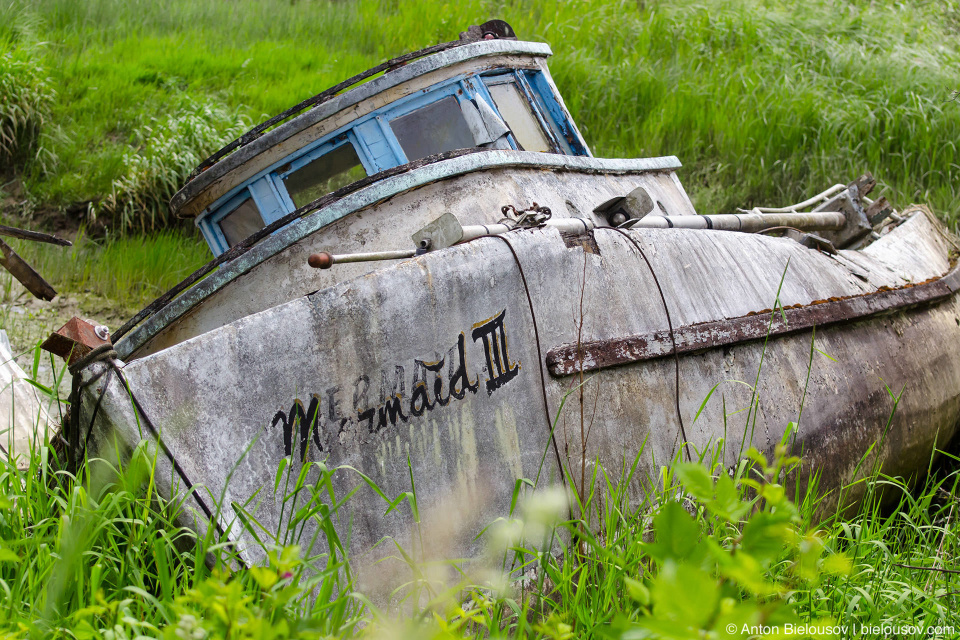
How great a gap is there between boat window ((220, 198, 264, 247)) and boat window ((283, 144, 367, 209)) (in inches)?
10.6

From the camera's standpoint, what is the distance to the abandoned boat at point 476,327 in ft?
7.44

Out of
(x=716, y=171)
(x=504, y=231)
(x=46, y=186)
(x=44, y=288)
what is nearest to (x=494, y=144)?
(x=504, y=231)

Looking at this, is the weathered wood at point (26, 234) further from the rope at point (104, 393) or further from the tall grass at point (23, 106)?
the tall grass at point (23, 106)

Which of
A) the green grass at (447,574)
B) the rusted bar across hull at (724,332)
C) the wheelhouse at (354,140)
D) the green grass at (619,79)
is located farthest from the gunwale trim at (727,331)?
the green grass at (619,79)

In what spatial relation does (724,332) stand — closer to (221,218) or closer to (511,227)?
(511,227)

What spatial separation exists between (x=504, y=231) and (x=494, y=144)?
1152mm

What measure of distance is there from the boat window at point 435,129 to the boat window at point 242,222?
94 centimetres

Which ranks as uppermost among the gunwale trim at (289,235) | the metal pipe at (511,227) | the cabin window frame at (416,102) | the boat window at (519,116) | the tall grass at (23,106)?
the tall grass at (23,106)

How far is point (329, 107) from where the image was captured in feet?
12.4

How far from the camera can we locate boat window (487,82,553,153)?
4.32 m

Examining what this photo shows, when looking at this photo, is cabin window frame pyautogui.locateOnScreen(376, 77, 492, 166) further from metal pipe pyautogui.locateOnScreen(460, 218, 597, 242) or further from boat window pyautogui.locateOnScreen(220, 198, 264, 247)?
metal pipe pyautogui.locateOnScreen(460, 218, 597, 242)

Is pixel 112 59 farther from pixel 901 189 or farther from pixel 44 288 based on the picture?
pixel 901 189

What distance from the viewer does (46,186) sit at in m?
6.86

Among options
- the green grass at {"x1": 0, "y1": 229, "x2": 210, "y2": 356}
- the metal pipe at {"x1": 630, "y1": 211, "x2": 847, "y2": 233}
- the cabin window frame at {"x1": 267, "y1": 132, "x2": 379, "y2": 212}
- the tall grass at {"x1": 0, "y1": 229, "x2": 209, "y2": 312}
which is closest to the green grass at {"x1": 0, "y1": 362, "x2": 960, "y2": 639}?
the metal pipe at {"x1": 630, "y1": 211, "x2": 847, "y2": 233}
